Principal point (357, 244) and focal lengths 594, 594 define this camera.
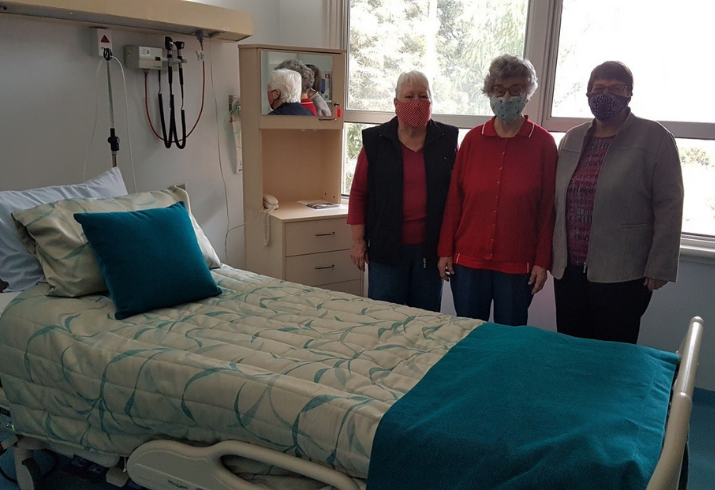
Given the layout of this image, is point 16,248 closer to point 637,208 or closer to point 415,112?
point 415,112

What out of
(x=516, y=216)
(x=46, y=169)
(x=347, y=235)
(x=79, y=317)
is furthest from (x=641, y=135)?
(x=46, y=169)

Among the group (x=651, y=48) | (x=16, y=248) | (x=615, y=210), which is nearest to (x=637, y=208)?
(x=615, y=210)

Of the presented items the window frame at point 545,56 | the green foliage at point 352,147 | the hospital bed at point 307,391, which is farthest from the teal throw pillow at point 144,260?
the window frame at point 545,56

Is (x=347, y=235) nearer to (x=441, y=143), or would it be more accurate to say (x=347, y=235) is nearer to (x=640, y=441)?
(x=441, y=143)

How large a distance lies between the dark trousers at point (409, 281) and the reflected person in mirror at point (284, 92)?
105 centimetres

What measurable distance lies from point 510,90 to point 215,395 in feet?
4.64

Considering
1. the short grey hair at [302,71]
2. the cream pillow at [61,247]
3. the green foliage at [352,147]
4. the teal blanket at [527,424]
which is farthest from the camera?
the green foliage at [352,147]

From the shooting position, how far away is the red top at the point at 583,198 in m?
2.01

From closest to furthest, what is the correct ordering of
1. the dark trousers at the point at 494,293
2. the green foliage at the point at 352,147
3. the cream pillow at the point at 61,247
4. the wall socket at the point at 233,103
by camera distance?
the cream pillow at the point at 61,247 < the dark trousers at the point at 494,293 < the wall socket at the point at 233,103 < the green foliage at the point at 352,147

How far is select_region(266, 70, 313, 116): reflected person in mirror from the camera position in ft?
9.64

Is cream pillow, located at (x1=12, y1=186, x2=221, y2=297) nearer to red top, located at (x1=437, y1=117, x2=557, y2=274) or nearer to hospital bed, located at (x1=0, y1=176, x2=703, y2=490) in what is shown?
hospital bed, located at (x1=0, y1=176, x2=703, y2=490)

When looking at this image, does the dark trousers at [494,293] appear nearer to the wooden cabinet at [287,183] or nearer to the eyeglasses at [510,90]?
the eyeglasses at [510,90]

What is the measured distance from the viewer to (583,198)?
6.63 ft

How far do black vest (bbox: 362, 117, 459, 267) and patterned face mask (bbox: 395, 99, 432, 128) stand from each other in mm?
65
